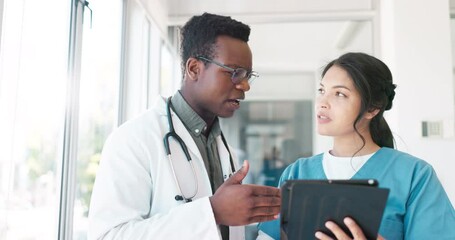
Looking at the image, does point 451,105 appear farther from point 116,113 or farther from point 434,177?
point 116,113

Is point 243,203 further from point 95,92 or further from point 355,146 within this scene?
point 95,92

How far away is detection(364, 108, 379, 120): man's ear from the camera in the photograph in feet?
3.79

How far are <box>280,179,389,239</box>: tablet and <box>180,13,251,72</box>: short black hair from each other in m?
0.56

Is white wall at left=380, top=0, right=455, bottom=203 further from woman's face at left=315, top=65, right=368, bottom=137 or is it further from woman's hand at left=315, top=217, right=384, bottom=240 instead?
woman's hand at left=315, top=217, right=384, bottom=240

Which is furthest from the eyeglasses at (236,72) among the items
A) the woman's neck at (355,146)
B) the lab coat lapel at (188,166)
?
the woman's neck at (355,146)

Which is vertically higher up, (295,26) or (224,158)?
(295,26)

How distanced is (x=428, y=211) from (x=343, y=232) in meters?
0.34

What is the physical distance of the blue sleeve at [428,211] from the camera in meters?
0.97

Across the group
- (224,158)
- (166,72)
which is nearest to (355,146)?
(224,158)

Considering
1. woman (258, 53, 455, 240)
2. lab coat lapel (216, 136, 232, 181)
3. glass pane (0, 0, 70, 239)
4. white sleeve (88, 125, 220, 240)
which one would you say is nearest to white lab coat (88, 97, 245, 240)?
white sleeve (88, 125, 220, 240)

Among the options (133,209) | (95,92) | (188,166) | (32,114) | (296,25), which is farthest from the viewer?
(296,25)

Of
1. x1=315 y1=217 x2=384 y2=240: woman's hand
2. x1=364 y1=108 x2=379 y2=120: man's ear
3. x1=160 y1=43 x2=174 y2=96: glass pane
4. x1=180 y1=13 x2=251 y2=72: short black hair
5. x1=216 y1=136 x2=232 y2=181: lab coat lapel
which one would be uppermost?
x1=160 y1=43 x2=174 y2=96: glass pane

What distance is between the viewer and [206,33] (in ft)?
3.90

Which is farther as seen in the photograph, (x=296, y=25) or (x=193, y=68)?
(x=296, y=25)
